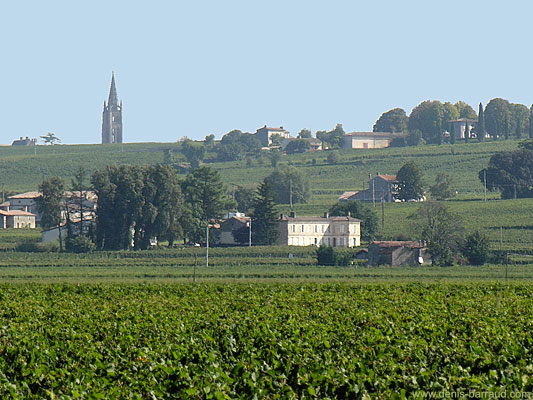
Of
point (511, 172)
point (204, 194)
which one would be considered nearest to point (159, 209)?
point (204, 194)

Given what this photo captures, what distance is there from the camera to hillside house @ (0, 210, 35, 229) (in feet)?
564

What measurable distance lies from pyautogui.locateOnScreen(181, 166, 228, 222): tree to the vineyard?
108550 mm

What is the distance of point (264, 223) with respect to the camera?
148000mm

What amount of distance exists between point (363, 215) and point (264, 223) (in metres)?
17.7

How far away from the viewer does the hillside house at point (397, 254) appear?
124500mm

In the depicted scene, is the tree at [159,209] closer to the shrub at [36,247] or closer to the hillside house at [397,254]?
the shrub at [36,247]

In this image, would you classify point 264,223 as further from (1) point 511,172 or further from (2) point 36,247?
(1) point 511,172

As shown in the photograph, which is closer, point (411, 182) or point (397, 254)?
point (397, 254)

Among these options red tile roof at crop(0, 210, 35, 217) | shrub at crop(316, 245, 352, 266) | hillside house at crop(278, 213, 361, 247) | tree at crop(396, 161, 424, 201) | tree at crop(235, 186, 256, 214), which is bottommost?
shrub at crop(316, 245, 352, 266)

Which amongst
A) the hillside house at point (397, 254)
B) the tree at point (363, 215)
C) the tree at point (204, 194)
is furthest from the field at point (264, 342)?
the tree at point (204, 194)

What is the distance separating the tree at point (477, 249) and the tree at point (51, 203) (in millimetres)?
58811

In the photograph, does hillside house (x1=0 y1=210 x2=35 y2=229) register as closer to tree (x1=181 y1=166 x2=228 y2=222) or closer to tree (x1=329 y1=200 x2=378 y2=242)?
tree (x1=181 y1=166 x2=228 y2=222)

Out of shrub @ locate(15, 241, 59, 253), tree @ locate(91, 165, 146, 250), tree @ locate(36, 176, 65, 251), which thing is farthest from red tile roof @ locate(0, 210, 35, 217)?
tree @ locate(91, 165, 146, 250)

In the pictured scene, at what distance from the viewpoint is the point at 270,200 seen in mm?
149500
